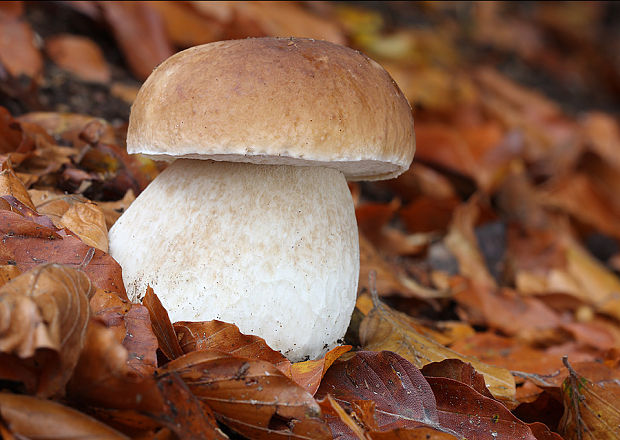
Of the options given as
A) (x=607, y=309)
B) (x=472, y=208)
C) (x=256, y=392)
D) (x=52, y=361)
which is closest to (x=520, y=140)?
(x=472, y=208)

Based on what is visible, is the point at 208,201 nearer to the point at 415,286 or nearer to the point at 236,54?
the point at 236,54

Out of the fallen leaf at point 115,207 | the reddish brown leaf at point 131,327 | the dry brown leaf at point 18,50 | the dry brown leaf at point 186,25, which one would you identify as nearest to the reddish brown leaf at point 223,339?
the reddish brown leaf at point 131,327

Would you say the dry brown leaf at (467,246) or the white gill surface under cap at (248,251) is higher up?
the white gill surface under cap at (248,251)

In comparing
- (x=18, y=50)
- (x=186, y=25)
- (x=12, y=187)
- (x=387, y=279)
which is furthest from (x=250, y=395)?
(x=186, y=25)

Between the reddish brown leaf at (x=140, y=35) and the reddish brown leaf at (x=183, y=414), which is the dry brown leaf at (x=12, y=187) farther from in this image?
the reddish brown leaf at (x=140, y=35)

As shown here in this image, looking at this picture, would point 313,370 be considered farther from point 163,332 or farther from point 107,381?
point 107,381

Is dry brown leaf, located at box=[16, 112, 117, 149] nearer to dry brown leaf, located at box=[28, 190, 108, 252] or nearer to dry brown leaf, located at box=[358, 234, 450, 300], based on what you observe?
dry brown leaf, located at box=[28, 190, 108, 252]
